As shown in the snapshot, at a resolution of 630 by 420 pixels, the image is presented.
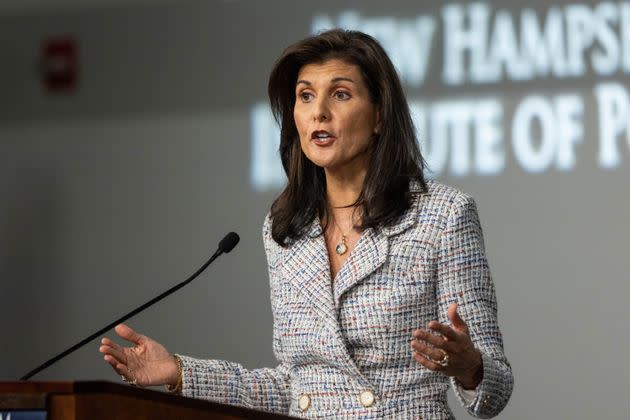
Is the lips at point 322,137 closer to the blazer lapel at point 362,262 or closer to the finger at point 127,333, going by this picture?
the blazer lapel at point 362,262

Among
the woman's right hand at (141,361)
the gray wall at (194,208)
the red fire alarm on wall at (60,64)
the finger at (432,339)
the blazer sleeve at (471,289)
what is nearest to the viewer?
the finger at (432,339)

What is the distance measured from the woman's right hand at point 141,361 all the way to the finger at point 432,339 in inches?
25.2

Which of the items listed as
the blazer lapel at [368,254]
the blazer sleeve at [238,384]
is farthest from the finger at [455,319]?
the blazer sleeve at [238,384]

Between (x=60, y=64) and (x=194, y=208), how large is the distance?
1.00 meters

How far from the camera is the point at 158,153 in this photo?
17.6ft

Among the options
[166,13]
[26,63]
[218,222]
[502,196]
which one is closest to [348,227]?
[502,196]

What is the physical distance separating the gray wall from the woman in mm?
2270

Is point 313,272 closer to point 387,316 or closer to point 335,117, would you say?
point 387,316

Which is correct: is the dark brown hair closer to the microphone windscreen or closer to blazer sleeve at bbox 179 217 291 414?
the microphone windscreen

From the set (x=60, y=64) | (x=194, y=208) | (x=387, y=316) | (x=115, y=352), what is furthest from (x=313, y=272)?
(x=60, y=64)

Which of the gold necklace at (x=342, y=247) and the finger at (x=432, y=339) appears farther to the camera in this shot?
the gold necklace at (x=342, y=247)

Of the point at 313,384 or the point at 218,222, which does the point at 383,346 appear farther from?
the point at 218,222

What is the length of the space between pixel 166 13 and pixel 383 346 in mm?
3454

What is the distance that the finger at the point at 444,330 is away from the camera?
189 cm
